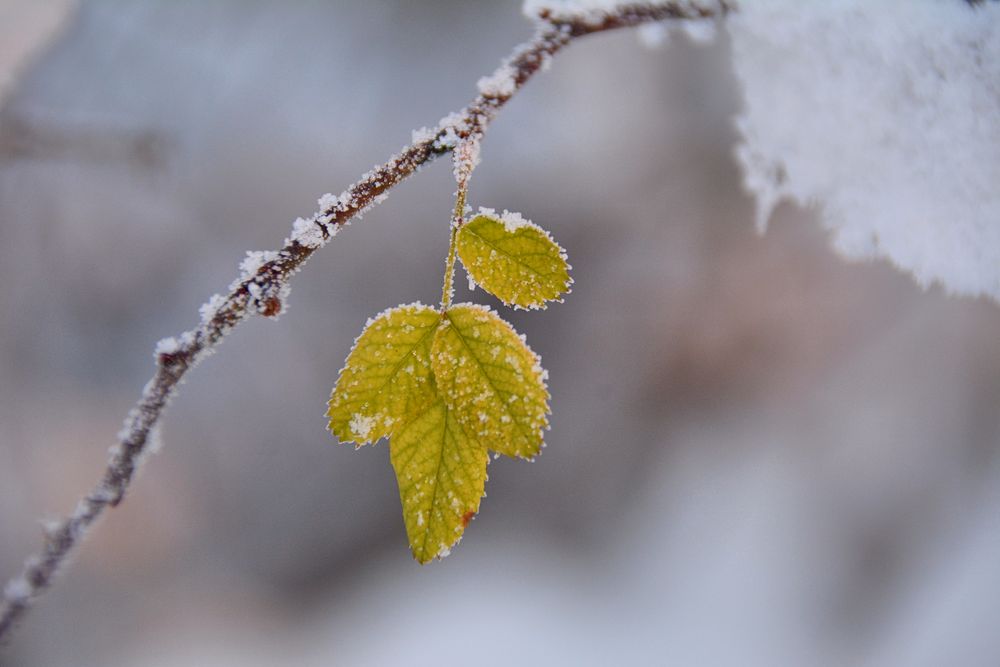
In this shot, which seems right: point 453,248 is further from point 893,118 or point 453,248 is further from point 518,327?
point 518,327

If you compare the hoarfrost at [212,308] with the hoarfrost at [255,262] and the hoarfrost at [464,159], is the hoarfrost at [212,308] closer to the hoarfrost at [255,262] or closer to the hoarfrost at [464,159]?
the hoarfrost at [255,262]

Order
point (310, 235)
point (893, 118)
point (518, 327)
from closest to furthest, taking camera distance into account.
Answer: point (310, 235)
point (893, 118)
point (518, 327)

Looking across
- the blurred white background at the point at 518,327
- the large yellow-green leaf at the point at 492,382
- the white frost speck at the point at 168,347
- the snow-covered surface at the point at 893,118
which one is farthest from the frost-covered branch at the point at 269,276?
the blurred white background at the point at 518,327

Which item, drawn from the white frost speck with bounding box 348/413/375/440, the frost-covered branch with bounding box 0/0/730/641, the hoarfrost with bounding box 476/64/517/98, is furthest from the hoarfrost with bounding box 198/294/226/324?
the hoarfrost with bounding box 476/64/517/98

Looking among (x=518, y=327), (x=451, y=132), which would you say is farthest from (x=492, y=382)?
(x=518, y=327)

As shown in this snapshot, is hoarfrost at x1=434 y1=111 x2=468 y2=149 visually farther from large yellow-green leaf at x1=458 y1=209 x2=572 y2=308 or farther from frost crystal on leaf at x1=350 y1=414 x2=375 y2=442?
frost crystal on leaf at x1=350 y1=414 x2=375 y2=442

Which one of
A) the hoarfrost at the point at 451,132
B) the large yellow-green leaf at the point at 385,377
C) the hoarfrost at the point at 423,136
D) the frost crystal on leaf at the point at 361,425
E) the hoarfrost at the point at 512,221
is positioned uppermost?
the hoarfrost at the point at 423,136
